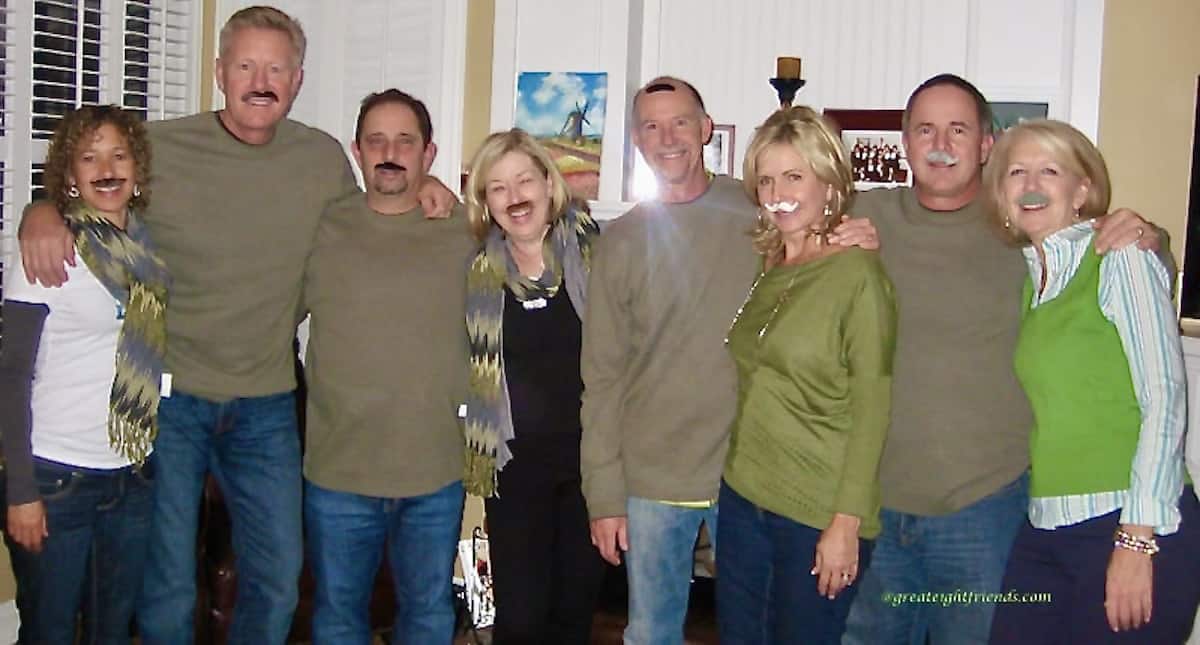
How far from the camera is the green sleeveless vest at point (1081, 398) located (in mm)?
1809

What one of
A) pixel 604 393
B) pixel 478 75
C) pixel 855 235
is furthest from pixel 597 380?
pixel 478 75

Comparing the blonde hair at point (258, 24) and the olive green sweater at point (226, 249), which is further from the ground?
the blonde hair at point (258, 24)

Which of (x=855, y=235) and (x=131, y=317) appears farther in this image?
(x=131, y=317)

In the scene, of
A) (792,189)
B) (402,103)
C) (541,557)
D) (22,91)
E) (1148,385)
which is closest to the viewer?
(1148,385)

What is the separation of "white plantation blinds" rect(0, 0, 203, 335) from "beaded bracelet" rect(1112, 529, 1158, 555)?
3222 mm

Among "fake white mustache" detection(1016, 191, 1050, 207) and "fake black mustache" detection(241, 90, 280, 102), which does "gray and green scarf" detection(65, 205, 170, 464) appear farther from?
A: "fake white mustache" detection(1016, 191, 1050, 207)

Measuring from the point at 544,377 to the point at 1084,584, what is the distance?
1.10m

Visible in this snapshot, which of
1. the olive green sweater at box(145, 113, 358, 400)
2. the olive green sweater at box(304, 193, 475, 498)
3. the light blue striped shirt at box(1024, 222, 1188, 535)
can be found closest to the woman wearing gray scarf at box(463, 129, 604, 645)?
the olive green sweater at box(304, 193, 475, 498)

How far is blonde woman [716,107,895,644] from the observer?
1.89 m

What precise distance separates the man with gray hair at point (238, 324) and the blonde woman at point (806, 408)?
898 millimetres

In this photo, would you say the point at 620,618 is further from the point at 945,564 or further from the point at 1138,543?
the point at 1138,543

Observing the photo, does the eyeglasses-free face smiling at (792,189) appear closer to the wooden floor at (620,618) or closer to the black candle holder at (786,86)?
the black candle holder at (786,86)

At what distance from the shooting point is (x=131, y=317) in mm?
2285

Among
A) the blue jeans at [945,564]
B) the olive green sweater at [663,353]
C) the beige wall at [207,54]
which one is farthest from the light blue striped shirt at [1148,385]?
the beige wall at [207,54]
